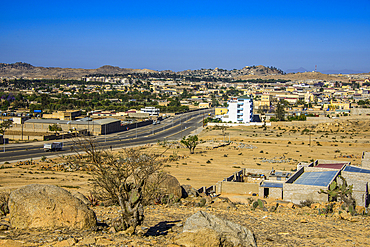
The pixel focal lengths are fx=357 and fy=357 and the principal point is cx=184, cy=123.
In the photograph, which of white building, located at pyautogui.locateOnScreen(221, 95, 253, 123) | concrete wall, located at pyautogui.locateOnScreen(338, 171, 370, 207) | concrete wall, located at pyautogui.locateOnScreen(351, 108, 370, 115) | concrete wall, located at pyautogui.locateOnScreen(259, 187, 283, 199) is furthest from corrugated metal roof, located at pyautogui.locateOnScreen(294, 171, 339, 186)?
concrete wall, located at pyautogui.locateOnScreen(351, 108, 370, 115)

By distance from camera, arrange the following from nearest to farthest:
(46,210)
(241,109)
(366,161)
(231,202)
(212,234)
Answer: (212,234) → (46,210) → (231,202) → (366,161) → (241,109)

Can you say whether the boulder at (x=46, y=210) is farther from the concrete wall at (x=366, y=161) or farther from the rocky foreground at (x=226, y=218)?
the concrete wall at (x=366, y=161)

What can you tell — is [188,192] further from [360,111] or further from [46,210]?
[360,111]

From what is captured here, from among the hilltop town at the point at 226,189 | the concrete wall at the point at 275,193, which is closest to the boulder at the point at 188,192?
the hilltop town at the point at 226,189

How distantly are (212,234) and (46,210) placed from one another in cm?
500

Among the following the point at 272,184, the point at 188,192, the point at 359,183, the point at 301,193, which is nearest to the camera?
the point at 188,192

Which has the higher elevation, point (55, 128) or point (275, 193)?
point (275, 193)

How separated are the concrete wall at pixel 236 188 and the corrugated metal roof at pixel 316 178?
120 inches

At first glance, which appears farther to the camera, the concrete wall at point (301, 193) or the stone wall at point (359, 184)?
the concrete wall at point (301, 193)

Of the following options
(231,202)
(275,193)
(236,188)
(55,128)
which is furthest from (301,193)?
(55,128)

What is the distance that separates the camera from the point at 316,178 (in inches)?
973

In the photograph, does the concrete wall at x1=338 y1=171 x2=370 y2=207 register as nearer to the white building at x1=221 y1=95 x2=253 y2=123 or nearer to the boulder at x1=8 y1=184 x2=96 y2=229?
the boulder at x1=8 y1=184 x2=96 y2=229

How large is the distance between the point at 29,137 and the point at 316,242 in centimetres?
6232

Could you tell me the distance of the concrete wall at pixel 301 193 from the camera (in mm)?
20734
